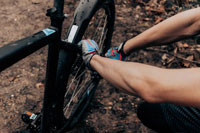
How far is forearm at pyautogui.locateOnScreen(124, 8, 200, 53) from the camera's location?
171cm

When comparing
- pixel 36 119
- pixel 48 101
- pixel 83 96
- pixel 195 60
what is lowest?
pixel 195 60

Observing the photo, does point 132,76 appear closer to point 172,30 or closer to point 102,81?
point 172,30

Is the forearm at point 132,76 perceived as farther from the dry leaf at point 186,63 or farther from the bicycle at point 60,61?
the dry leaf at point 186,63

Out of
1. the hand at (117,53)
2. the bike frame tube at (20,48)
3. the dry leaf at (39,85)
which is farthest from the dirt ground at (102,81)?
the bike frame tube at (20,48)

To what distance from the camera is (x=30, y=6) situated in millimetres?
3436

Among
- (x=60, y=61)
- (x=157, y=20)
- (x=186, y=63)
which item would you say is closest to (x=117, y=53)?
(x=60, y=61)

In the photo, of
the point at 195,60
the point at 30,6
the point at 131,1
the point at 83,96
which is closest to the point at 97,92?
the point at 83,96

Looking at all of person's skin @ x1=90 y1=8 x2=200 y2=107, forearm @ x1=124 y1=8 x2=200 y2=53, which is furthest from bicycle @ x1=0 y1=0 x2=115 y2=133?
forearm @ x1=124 y1=8 x2=200 y2=53

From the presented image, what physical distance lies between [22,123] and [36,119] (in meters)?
0.52

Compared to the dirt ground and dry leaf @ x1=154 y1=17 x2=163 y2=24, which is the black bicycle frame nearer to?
the dirt ground

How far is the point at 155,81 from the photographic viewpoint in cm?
107

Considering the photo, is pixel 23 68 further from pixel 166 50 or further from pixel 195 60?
pixel 195 60

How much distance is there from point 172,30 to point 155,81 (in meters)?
0.86

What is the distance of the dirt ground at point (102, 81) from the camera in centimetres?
223
